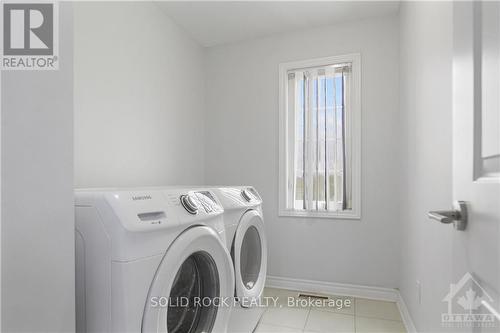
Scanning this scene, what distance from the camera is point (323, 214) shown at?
8.45ft

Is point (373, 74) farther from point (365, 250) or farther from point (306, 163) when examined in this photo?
point (365, 250)

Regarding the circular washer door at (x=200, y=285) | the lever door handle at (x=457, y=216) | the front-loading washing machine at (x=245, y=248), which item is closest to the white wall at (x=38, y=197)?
the circular washer door at (x=200, y=285)

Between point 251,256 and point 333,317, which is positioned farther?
point 333,317

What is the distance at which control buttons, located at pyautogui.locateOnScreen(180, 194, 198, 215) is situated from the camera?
1138mm

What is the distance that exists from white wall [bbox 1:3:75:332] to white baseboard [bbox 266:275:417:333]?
6.95ft

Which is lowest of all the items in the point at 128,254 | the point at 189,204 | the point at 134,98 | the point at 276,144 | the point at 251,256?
the point at 251,256

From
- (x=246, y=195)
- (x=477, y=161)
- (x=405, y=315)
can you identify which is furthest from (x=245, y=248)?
(x=477, y=161)

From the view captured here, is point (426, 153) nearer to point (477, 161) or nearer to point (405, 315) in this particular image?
point (477, 161)

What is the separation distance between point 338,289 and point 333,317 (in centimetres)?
45

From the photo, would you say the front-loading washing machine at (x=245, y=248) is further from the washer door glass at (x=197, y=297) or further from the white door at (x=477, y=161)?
the white door at (x=477, y=161)

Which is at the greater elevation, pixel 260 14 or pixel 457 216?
pixel 260 14

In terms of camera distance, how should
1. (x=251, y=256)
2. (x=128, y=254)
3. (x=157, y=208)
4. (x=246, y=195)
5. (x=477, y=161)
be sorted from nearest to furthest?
(x=477, y=161) < (x=128, y=254) < (x=157, y=208) < (x=246, y=195) < (x=251, y=256)

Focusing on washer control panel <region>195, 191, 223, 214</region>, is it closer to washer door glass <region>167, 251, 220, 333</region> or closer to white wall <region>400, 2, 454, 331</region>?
washer door glass <region>167, 251, 220, 333</region>

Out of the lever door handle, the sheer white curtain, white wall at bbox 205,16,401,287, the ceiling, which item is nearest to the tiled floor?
white wall at bbox 205,16,401,287
